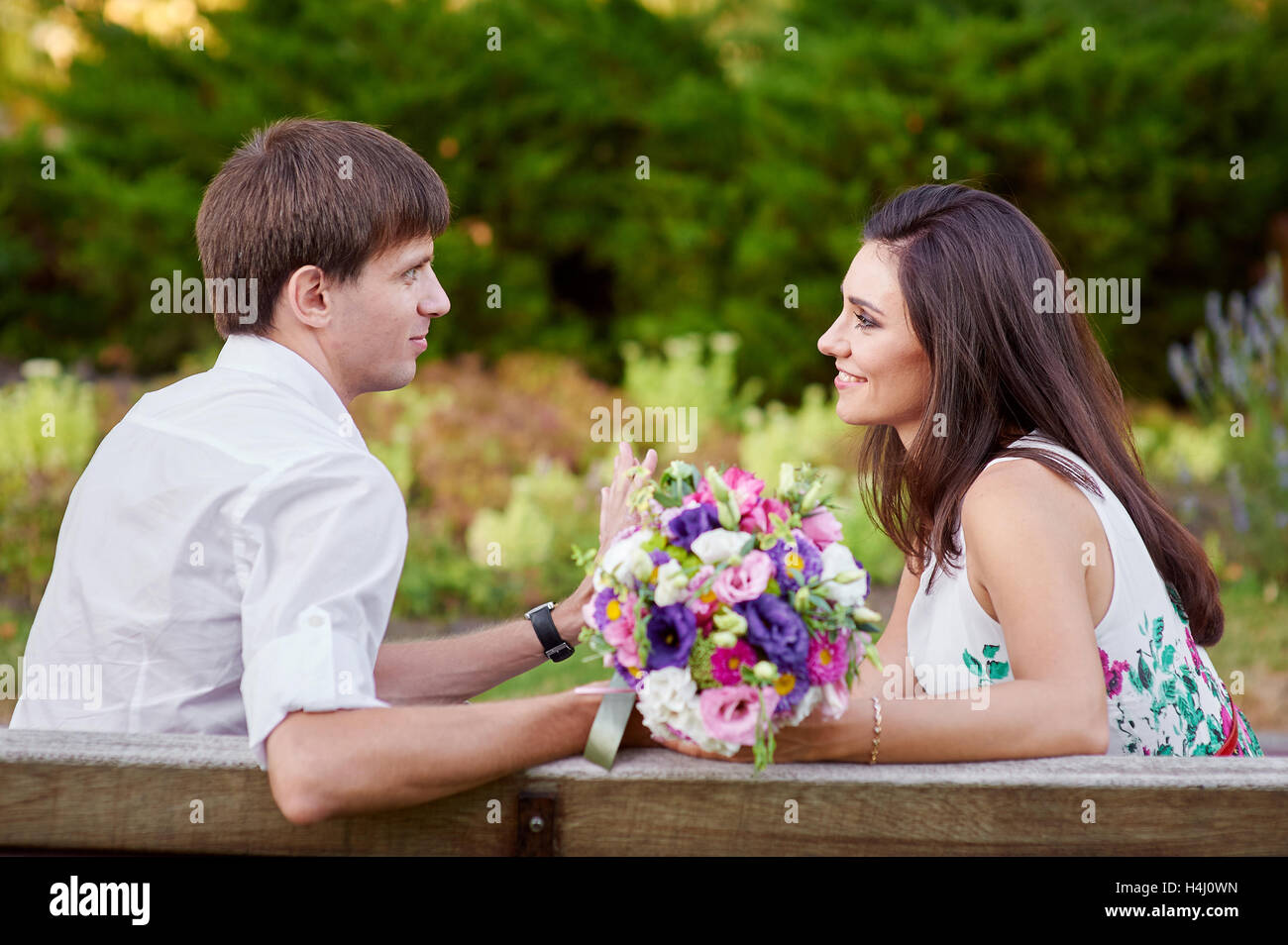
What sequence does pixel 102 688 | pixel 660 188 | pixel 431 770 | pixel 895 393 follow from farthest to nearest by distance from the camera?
1. pixel 660 188
2. pixel 895 393
3. pixel 102 688
4. pixel 431 770

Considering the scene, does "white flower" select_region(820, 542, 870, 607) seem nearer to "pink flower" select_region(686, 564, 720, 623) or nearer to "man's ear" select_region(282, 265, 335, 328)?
"pink flower" select_region(686, 564, 720, 623)

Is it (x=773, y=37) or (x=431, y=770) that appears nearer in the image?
(x=431, y=770)

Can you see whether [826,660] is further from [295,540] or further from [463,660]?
[463,660]

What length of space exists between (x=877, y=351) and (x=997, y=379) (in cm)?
27

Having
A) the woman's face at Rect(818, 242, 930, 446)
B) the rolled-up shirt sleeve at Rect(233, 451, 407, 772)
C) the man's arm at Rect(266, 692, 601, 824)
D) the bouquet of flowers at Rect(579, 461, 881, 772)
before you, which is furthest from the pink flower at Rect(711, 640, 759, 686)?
the woman's face at Rect(818, 242, 930, 446)

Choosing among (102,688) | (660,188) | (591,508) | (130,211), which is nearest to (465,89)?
A: (660,188)

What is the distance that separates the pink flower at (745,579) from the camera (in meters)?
1.73

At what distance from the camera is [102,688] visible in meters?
2.07

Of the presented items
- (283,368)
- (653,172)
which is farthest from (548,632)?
(653,172)

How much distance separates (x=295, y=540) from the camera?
185cm

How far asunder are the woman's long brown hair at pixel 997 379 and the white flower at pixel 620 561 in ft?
3.09

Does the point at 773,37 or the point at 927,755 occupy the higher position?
the point at 773,37
